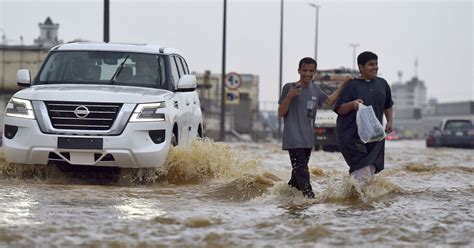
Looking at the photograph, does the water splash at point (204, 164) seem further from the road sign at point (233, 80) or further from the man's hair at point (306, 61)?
the road sign at point (233, 80)

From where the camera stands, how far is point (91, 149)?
1051cm

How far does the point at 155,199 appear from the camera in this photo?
952 cm

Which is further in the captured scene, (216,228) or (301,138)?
(301,138)

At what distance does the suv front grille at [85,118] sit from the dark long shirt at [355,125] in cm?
275

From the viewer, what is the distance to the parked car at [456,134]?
3744cm

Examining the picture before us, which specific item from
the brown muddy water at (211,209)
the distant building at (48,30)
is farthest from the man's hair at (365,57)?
the distant building at (48,30)

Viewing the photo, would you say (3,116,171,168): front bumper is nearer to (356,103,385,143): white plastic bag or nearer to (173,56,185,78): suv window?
(173,56,185,78): suv window

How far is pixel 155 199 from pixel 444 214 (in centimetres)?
288

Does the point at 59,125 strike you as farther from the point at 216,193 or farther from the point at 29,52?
the point at 29,52

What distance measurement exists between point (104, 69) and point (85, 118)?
55.9 inches

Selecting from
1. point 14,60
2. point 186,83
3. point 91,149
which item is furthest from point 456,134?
point 91,149

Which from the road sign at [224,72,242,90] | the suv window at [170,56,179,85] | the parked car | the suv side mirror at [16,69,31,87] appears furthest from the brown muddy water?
the parked car

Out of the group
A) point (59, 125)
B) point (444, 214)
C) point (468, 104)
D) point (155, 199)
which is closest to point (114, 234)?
point (155, 199)

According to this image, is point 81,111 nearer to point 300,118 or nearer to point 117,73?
point 117,73
